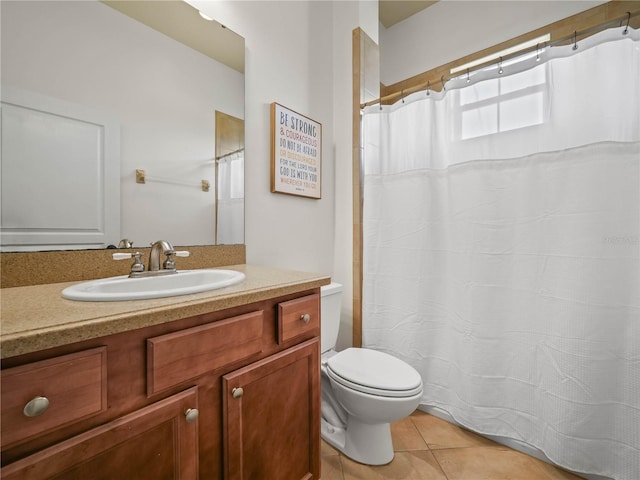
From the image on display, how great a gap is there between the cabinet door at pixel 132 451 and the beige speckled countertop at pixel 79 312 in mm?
196

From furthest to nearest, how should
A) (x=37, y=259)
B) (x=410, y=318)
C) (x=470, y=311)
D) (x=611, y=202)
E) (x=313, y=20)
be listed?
(x=313, y=20), (x=410, y=318), (x=470, y=311), (x=611, y=202), (x=37, y=259)

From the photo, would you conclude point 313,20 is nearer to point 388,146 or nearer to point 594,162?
point 388,146

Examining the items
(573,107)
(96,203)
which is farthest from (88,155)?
(573,107)

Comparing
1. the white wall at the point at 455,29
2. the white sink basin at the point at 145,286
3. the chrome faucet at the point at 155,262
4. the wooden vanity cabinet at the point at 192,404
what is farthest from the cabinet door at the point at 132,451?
the white wall at the point at 455,29

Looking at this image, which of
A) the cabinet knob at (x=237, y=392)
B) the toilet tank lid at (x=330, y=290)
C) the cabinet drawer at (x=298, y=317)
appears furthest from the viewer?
the toilet tank lid at (x=330, y=290)

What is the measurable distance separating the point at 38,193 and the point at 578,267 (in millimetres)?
2014

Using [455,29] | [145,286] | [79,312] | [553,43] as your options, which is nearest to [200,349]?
[79,312]

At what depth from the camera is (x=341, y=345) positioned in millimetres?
1987

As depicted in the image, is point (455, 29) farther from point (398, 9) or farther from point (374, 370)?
point (374, 370)

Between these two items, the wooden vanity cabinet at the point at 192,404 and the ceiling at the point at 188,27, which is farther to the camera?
the ceiling at the point at 188,27

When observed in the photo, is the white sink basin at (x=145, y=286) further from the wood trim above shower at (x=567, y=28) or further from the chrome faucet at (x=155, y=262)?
the wood trim above shower at (x=567, y=28)

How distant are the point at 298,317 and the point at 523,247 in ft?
3.70

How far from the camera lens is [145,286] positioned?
953mm

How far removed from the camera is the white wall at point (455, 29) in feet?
5.56
